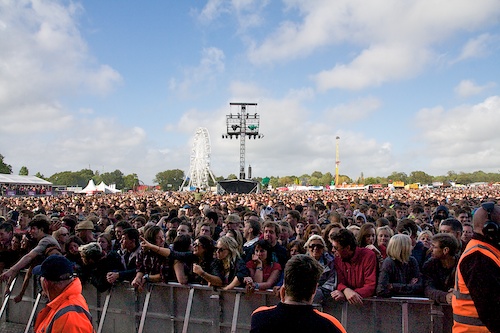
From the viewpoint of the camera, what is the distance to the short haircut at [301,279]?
235 centimetres

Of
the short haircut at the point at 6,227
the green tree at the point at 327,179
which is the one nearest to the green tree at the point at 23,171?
the green tree at the point at 327,179

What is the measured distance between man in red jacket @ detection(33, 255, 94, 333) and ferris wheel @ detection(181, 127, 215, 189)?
7523cm

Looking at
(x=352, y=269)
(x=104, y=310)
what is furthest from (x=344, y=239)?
(x=104, y=310)

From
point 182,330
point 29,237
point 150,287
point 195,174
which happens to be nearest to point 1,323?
point 29,237

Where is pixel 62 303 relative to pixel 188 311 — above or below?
above

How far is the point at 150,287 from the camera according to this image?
A: 5762 millimetres

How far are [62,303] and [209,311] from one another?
2780 millimetres

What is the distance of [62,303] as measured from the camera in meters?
2.86

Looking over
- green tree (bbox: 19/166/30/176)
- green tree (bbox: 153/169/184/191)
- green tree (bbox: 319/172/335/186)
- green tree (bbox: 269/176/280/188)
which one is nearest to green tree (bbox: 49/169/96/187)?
green tree (bbox: 153/169/184/191)

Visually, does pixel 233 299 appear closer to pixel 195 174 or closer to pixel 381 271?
pixel 381 271

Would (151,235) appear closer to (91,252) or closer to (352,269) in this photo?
(91,252)

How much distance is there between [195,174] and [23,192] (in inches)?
1683

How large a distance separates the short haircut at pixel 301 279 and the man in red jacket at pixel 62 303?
139cm

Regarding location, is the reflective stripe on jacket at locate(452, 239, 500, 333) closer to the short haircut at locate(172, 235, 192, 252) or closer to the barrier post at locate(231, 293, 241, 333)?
the barrier post at locate(231, 293, 241, 333)
